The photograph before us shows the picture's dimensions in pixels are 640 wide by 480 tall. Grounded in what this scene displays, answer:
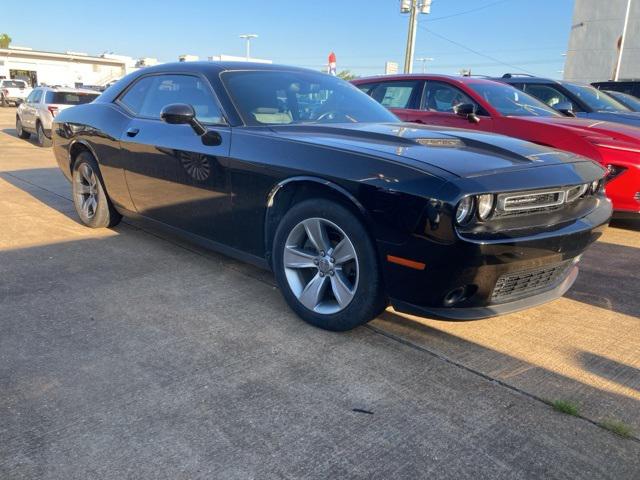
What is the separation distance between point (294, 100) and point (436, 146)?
1.24m

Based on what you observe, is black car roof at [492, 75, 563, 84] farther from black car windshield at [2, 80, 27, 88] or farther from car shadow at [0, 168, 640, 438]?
black car windshield at [2, 80, 27, 88]

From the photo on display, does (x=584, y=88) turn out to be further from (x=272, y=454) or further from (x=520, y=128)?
(x=272, y=454)

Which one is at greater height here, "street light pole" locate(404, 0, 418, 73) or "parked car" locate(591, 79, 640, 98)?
"street light pole" locate(404, 0, 418, 73)

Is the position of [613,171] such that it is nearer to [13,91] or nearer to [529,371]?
[529,371]

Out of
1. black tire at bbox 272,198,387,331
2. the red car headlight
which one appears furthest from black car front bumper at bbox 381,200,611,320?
the red car headlight

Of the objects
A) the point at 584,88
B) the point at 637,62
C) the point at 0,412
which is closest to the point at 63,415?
the point at 0,412

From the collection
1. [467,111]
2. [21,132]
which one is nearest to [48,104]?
[21,132]

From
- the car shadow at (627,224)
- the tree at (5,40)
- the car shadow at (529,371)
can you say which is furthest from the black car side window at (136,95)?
the tree at (5,40)

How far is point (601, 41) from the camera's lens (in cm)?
3588

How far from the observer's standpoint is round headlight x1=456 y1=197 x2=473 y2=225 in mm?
2395

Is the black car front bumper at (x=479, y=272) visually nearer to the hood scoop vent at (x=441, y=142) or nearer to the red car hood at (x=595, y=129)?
the hood scoop vent at (x=441, y=142)

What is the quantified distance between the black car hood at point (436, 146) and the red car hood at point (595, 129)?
2.30 metres

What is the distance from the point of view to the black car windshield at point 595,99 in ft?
24.9

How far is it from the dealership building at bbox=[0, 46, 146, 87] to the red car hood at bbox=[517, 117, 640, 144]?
176ft
